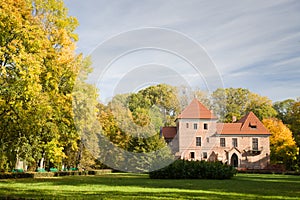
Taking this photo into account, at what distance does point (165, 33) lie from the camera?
2095 cm

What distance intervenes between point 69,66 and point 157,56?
21.2 ft

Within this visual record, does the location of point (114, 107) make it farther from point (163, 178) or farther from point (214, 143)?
point (214, 143)

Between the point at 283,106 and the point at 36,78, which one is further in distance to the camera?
the point at 283,106

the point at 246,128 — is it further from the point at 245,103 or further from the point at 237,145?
the point at 245,103

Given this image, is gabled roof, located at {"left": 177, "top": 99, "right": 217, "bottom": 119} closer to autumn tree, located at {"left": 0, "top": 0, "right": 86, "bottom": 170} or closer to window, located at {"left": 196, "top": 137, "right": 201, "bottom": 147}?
autumn tree, located at {"left": 0, "top": 0, "right": 86, "bottom": 170}

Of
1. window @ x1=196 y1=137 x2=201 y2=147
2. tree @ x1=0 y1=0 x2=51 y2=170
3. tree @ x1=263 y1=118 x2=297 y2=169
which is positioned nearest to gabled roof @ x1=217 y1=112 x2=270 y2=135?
tree @ x1=263 y1=118 x2=297 y2=169

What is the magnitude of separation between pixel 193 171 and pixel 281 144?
26629 millimetres

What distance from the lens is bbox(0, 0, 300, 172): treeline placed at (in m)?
16.8

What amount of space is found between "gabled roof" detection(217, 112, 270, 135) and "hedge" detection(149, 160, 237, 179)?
25.2 meters

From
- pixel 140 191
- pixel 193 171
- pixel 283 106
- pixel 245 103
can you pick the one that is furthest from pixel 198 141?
pixel 140 191

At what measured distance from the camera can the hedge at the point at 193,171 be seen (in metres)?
26.7

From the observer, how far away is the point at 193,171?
89.0 ft

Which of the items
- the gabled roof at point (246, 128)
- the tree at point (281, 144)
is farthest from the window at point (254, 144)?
the tree at point (281, 144)

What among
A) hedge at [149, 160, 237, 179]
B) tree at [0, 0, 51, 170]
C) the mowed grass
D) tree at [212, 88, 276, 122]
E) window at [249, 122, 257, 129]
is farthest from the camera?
tree at [212, 88, 276, 122]
